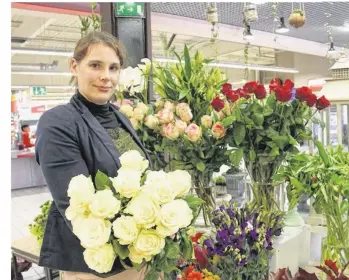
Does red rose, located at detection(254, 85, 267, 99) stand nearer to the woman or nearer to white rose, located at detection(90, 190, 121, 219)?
the woman

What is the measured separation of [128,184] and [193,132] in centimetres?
61

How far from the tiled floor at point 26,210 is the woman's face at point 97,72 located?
9.98ft

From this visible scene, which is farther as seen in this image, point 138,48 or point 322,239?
point 138,48

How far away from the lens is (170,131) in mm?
1459

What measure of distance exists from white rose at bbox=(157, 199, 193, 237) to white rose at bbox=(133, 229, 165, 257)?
0.05ft

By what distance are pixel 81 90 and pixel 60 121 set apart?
0.63ft

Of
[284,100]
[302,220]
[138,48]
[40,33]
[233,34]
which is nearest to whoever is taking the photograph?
[284,100]

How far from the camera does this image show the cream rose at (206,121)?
1.49m

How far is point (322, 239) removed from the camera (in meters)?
1.44

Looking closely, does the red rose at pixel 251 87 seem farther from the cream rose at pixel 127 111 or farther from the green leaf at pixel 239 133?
the cream rose at pixel 127 111

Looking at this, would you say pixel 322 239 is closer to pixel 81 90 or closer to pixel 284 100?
pixel 284 100

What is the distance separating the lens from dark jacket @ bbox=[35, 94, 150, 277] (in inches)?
39.5
